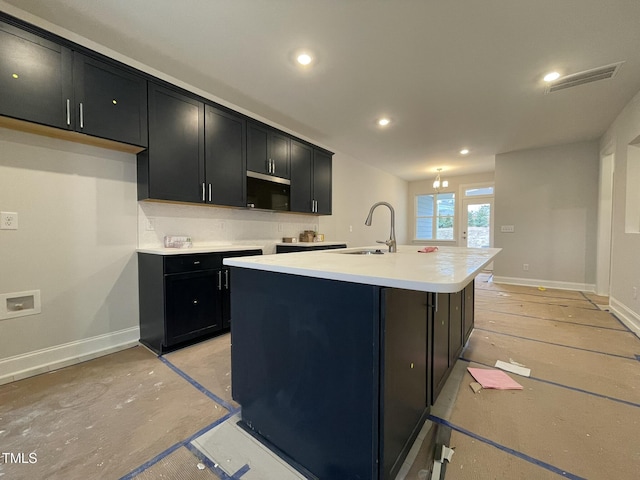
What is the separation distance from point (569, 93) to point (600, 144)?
2323 millimetres

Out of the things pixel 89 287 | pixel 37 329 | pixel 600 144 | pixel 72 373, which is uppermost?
pixel 600 144

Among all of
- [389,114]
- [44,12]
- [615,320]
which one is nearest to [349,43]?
[389,114]

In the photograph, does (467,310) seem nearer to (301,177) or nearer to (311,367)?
(311,367)

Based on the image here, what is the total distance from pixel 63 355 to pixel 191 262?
45.9 inches

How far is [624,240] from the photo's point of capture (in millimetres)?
3006

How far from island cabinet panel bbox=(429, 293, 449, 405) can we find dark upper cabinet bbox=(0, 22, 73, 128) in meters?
2.72

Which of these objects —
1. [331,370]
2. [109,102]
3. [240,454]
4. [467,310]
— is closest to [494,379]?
[467,310]

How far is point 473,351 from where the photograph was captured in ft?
7.52

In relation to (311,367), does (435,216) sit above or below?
above

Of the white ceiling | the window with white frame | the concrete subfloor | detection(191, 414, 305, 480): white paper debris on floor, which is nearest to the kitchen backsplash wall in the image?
the concrete subfloor

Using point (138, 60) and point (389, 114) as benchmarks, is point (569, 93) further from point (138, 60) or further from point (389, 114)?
point (138, 60)

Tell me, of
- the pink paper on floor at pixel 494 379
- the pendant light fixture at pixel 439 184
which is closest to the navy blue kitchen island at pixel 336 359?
the pink paper on floor at pixel 494 379

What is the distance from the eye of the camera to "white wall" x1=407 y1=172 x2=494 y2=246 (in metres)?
6.89

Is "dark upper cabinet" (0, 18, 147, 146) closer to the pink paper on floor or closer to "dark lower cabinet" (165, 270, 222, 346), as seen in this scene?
"dark lower cabinet" (165, 270, 222, 346)
